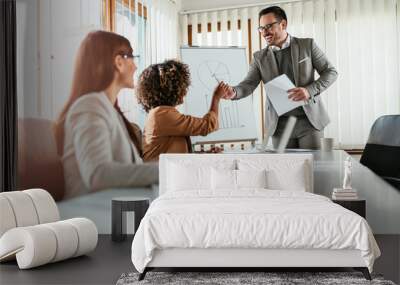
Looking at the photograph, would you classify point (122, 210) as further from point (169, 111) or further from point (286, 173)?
point (286, 173)

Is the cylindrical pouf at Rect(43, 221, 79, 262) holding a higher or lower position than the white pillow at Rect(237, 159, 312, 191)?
lower

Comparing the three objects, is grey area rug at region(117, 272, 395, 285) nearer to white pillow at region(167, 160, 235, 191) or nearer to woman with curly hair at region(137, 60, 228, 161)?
white pillow at region(167, 160, 235, 191)

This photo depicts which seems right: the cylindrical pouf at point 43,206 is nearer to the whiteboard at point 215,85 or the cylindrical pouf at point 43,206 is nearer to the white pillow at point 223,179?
the white pillow at point 223,179

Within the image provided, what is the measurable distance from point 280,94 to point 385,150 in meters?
1.23

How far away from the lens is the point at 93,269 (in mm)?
4602

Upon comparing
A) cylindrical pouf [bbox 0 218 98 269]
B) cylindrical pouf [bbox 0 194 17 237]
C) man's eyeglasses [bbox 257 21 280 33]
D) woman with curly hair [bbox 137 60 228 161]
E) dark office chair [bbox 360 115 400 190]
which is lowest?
cylindrical pouf [bbox 0 218 98 269]

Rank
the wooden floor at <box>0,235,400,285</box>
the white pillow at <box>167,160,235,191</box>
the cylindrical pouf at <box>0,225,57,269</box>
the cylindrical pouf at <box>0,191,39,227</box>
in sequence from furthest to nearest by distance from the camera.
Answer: the white pillow at <box>167,160,235,191</box>
the cylindrical pouf at <box>0,191,39,227</box>
the cylindrical pouf at <box>0,225,57,269</box>
the wooden floor at <box>0,235,400,285</box>

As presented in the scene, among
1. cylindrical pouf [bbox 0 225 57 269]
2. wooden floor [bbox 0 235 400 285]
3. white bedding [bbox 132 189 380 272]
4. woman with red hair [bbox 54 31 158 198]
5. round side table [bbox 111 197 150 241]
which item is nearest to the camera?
white bedding [bbox 132 189 380 272]

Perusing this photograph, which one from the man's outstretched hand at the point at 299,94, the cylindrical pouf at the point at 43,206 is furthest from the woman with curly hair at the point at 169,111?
the cylindrical pouf at the point at 43,206

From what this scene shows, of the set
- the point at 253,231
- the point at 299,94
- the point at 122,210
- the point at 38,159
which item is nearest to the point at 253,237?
the point at 253,231

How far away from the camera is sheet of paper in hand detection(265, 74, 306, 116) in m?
5.97

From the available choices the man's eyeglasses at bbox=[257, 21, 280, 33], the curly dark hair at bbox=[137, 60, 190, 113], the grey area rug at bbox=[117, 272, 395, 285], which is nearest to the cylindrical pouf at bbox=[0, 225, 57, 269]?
the grey area rug at bbox=[117, 272, 395, 285]

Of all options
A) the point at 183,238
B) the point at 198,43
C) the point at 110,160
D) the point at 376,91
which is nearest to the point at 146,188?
the point at 110,160

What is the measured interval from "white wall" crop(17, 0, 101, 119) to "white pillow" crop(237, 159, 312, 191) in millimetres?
2270
